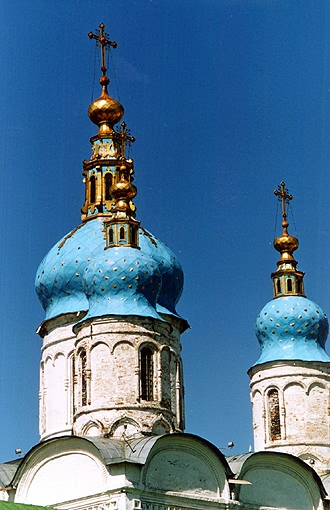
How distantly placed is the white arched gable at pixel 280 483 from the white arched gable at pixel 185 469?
0.72 m

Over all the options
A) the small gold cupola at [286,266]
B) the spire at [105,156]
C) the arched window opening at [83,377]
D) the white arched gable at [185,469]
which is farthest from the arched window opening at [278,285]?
the white arched gable at [185,469]

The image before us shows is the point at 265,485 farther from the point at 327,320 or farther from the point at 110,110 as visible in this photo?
the point at 110,110

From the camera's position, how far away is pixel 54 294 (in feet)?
102

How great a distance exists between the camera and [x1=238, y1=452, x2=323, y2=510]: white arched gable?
87.4 ft

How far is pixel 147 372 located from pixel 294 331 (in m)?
4.59

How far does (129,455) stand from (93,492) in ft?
2.79

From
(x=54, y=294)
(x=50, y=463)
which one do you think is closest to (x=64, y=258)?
(x=54, y=294)

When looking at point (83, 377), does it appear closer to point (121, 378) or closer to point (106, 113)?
point (121, 378)

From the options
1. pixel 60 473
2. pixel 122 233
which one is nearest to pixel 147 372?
pixel 60 473

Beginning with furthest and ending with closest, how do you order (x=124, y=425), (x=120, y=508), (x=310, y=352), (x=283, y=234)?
(x=283, y=234) < (x=310, y=352) < (x=124, y=425) < (x=120, y=508)

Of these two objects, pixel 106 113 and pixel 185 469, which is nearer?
pixel 185 469

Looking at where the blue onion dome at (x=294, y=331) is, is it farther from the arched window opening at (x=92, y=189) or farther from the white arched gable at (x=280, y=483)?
the arched window opening at (x=92, y=189)

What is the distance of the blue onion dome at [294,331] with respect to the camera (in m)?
30.4

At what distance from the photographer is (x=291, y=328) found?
1203 inches
